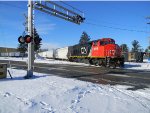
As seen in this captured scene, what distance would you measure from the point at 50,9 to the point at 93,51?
1579 cm

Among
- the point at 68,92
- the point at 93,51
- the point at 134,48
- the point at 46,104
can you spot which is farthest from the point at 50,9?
the point at 134,48

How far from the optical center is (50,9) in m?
20.2

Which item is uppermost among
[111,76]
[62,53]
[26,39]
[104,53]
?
[26,39]

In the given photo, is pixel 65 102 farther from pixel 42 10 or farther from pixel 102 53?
pixel 102 53

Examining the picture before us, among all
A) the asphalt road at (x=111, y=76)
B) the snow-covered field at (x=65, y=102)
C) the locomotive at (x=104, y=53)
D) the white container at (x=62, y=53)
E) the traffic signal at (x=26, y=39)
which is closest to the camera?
the snow-covered field at (x=65, y=102)

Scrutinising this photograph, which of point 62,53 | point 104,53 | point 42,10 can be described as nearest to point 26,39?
point 42,10

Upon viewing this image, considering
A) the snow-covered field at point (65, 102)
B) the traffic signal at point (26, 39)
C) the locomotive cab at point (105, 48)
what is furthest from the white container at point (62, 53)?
the snow-covered field at point (65, 102)

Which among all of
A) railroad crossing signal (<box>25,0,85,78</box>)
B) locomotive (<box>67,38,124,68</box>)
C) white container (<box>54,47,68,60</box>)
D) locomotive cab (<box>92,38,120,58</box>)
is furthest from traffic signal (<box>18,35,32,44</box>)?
white container (<box>54,47,68,60</box>)

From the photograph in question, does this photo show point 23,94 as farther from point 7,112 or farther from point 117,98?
point 117,98

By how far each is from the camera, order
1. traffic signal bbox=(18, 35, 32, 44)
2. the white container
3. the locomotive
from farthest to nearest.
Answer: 1. the white container
2. the locomotive
3. traffic signal bbox=(18, 35, 32, 44)

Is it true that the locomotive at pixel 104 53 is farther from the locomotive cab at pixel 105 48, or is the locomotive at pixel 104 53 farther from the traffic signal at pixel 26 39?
the traffic signal at pixel 26 39

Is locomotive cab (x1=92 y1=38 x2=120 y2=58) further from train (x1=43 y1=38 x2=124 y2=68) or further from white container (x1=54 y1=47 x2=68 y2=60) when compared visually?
white container (x1=54 y1=47 x2=68 y2=60)

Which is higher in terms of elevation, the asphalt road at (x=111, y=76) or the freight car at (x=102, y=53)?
the freight car at (x=102, y=53)

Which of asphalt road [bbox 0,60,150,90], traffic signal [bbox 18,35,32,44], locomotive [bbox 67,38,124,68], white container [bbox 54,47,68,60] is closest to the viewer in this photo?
traffic signal [bbox 18,35,32,44]
